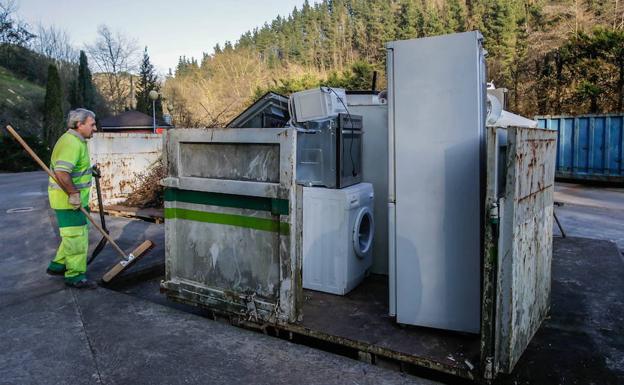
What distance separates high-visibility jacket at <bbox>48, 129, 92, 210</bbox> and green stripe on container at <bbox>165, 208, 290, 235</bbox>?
4.38 feet

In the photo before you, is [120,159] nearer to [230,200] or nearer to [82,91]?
[230,200]

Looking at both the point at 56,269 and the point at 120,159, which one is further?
the point at 120,159

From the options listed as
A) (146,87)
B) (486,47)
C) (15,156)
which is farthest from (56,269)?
(146,87)

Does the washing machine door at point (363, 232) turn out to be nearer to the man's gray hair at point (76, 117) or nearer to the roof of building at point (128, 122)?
the man's gray hair at point (76, 117)

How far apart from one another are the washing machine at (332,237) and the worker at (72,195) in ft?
6.97

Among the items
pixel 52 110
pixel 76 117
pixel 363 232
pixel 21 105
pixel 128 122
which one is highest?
pixel 21 105

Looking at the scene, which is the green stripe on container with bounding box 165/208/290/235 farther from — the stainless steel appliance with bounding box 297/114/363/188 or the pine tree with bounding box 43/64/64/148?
the pine tree with bounding box 43/64/64/148

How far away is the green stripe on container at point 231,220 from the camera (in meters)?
3.02

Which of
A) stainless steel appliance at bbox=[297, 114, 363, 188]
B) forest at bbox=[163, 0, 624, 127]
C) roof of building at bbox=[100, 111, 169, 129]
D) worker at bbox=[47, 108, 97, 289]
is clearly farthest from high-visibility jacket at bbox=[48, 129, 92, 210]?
roof of building at bbox=[100, 111, 169, 129]

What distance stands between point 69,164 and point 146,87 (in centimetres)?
3516

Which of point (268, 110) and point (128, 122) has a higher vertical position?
point (128, 122)

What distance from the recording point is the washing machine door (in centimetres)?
368

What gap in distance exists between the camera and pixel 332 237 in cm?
364

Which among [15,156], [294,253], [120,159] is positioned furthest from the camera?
[15,156]
